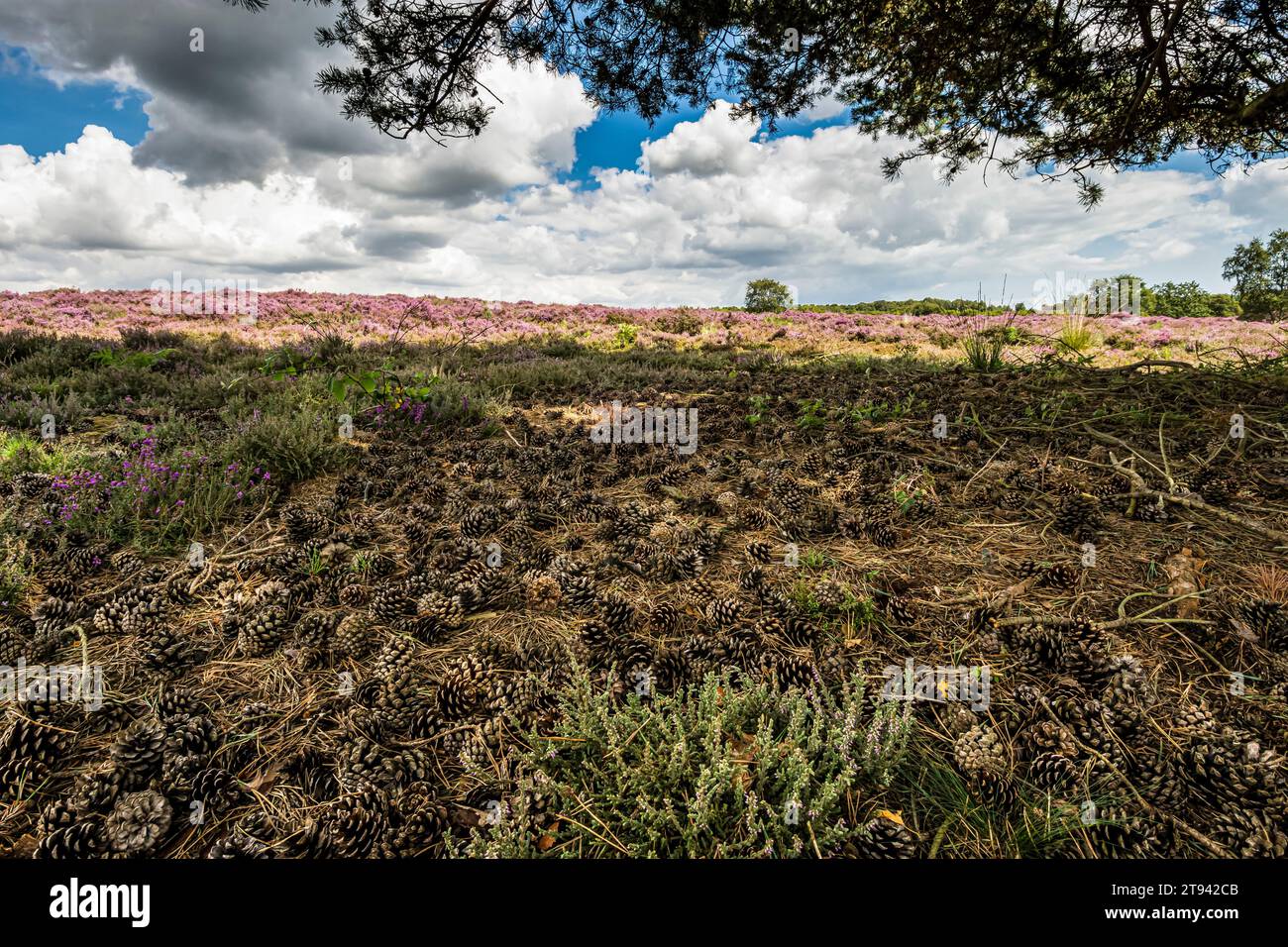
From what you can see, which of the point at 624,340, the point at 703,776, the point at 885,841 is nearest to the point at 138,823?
the point at 703,776

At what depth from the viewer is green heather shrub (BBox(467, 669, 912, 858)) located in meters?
1.38

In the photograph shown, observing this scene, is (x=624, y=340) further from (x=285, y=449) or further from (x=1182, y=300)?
(x=1182, y=300)

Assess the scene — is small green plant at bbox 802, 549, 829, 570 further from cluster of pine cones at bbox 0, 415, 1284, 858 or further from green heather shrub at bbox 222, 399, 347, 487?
green heather shrub at bbox 222, 399, 347, 487

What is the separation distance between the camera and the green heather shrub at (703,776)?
138cm

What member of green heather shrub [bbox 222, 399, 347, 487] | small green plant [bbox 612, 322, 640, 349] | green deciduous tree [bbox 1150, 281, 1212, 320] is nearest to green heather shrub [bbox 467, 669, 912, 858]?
green heather shrub [bbox 222, 399, 347, 487]

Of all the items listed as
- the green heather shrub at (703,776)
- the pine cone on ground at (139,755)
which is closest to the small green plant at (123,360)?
the pine cone on ground at (139,755)

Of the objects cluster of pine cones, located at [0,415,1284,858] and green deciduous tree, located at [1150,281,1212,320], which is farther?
green deciduous tree, located at [1150,281,1212,320]

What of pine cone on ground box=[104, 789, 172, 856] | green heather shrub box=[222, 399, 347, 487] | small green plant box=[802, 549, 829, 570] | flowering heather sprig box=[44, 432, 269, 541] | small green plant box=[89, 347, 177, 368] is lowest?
pine cone on ground box=[104, 789, 172, 856]

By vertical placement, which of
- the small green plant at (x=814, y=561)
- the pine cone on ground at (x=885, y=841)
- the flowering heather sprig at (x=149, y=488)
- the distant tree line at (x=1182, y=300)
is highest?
the distant tree line at (x=1182, y=300)

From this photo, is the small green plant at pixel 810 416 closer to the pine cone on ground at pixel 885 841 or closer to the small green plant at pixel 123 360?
the pine cone on ground at pixel 885 841

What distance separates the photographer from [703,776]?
137 centimetres

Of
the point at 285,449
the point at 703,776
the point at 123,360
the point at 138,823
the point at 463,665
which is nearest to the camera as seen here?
the point at 703,776

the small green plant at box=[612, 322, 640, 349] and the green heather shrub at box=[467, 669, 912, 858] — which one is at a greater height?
the small green plant at box=[612, 322, 640, 349]

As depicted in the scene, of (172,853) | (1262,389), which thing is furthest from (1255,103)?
(172,853)
